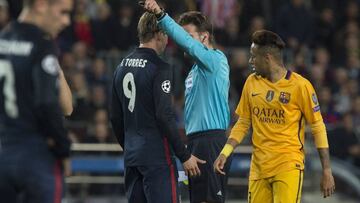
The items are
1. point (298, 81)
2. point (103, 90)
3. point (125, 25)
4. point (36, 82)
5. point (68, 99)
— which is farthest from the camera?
point (125, 25)

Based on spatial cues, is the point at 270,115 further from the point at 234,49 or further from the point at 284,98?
the point at 234,49

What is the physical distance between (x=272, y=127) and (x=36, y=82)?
3093 mm

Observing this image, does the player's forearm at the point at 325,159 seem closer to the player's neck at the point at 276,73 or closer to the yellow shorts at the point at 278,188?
the yellow shorts at the point at 278,188

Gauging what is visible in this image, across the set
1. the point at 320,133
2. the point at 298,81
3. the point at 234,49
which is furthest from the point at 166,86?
the point at 234,49

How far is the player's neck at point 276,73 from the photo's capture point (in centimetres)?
917

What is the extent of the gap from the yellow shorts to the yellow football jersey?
0.17 ft

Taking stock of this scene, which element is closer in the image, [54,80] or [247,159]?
[54,80]

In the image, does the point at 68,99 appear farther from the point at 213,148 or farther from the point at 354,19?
the point at 354,19

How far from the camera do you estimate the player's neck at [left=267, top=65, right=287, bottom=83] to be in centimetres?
917

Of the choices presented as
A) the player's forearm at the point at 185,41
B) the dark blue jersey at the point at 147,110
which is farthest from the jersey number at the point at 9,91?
the player's forearm at the point at 185,41

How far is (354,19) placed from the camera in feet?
65.9

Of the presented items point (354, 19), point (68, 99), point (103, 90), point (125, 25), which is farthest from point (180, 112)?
point (68, 99)

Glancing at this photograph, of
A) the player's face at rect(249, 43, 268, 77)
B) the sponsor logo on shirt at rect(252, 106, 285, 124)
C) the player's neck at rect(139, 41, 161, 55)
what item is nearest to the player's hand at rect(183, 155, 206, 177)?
the sponsor logo on shirt at rect(252, 106, 285, 124)

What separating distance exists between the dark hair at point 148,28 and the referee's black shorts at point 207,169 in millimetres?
1053
